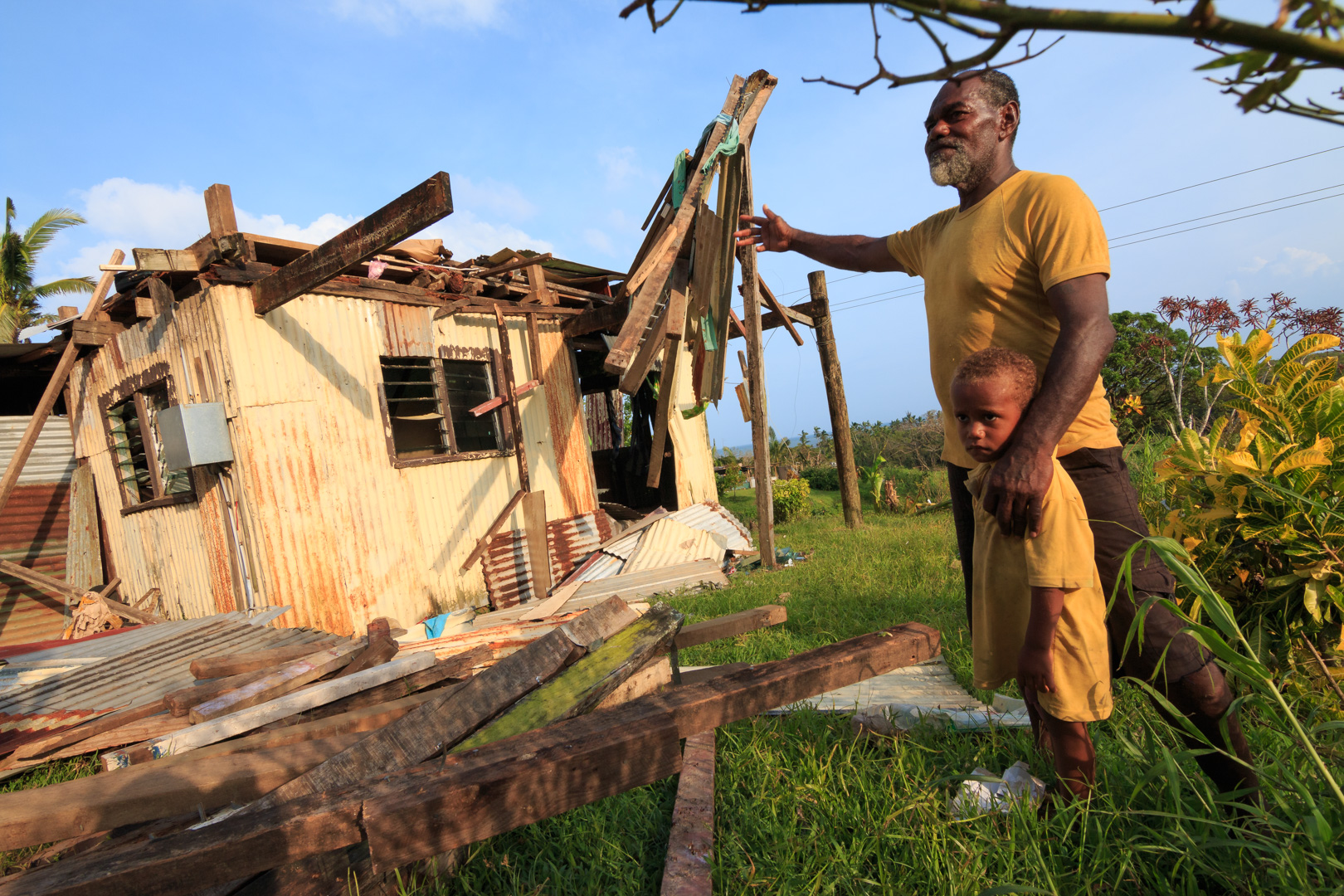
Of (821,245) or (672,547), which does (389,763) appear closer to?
(821,245)

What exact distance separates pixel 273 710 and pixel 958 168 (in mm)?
3688

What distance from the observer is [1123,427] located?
1234cm

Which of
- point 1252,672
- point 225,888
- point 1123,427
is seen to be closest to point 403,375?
point 225,888

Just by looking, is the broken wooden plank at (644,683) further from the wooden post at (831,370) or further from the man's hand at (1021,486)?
the wooden post at (831,370)

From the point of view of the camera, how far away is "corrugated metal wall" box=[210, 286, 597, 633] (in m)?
6.23

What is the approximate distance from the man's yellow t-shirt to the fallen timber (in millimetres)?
1300

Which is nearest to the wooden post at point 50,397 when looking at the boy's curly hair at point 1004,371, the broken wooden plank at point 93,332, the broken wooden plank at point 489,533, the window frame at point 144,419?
the broken wooden plank at point 93,332

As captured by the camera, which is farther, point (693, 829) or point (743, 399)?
point (743, 399)

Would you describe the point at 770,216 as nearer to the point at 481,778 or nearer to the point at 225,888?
the point at 481,778

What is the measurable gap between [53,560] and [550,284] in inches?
294

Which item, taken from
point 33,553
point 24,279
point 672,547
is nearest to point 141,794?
point 672,547

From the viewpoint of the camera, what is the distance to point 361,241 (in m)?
5.17

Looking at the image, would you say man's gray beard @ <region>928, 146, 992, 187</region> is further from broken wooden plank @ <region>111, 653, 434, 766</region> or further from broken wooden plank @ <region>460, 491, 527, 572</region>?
broken wooden plank @ <region>460, 491, 527, 572</region>

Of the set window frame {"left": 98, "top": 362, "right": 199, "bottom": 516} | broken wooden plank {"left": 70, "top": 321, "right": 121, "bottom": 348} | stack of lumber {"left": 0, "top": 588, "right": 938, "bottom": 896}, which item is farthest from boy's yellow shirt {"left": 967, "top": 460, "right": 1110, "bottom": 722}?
broken wooden plank {"left": 70, "top": 321, "right": 121, "bottom": 348}
